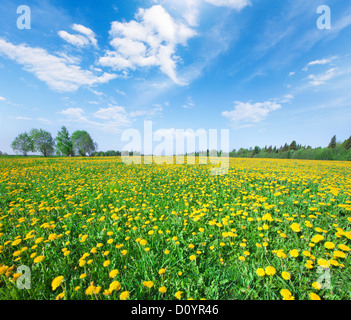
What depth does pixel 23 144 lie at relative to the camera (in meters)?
45.3

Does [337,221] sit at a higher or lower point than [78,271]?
higher

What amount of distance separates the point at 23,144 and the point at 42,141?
567 cm

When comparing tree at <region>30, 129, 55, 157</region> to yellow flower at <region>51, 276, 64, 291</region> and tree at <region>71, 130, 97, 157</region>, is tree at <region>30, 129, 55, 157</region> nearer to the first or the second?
tree at <region>71, 130, 97, 157</region>

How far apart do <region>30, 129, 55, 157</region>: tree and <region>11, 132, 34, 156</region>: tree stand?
1.51m

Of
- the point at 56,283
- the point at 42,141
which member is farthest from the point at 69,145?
the point at 56,283

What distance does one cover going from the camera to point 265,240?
219 cm

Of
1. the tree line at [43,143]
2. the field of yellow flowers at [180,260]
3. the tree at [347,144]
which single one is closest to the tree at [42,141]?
the tree line at [43,143]

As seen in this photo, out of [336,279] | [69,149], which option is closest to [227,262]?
[336,279]

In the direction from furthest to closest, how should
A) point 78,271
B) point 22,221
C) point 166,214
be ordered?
point 166,214 < point 22,221 < point 78,271

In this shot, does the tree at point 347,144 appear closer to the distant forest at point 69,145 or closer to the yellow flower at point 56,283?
the distant forest at point 69,145

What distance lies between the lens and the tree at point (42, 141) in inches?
1779

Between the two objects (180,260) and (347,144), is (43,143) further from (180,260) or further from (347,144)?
(347,144)
